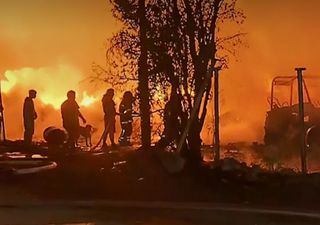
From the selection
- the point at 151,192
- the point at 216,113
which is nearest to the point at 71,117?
the point at 216,113

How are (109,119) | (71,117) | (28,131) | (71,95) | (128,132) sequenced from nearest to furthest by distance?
1. (128,132)
2. (71,117)
3. (71,95)
4. (109,119)
5. (28,131)

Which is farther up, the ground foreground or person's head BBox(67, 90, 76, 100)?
person's head BBox(67, 90, 76, 100)

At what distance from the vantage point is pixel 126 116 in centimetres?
1781

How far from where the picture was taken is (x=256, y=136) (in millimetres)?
22625

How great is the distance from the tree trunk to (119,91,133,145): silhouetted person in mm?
479

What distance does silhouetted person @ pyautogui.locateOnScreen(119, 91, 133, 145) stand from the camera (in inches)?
652

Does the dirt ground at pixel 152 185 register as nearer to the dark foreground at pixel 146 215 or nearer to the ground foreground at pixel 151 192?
the ground foreground at pixel 151 192

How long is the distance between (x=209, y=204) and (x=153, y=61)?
487 cm

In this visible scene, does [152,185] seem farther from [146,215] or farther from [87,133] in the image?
[87,133]

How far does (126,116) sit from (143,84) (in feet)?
7.43

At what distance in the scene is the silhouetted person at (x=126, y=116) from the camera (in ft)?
54.3

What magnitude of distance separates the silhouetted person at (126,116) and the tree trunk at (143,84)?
479 mm

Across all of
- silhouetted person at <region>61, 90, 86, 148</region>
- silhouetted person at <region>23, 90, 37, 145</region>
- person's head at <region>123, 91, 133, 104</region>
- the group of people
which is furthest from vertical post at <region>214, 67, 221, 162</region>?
silhouetted person at <region>23, 90, 37, 145</region>

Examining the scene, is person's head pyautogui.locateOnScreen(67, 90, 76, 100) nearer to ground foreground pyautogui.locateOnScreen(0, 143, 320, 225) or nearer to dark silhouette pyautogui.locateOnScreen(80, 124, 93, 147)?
dark silhouette pyautogui.locateOnScreen(80, 124, 93, 147)
